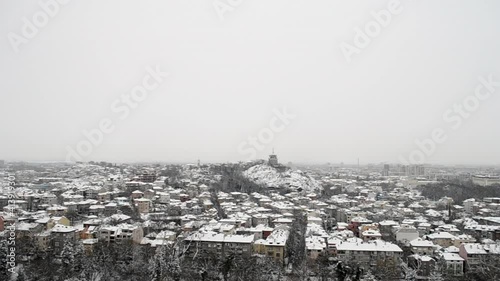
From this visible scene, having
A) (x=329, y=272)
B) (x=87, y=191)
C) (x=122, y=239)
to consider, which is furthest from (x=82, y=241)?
(x=87, y=191)

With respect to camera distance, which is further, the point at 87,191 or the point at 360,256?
the point at 87,191

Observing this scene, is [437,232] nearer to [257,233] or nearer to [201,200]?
[257,233]

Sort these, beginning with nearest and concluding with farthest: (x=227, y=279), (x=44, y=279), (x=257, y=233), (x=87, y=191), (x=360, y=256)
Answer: (x=44, y=279) → (x=227, y=279) → (x=360, y=256) → (x=257, y=233) → (x=87, y=191)

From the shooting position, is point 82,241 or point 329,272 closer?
point 329,272

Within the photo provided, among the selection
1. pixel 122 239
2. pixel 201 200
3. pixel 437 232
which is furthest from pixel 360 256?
pixel 201 200

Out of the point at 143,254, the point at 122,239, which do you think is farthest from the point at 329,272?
the point at 122,239

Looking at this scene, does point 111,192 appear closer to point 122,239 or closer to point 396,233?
point 122,239

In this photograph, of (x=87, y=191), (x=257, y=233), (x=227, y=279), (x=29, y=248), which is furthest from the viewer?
(x=87, y=191)

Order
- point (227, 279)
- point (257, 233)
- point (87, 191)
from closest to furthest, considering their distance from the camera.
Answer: point (227, 279) < point (257, 233) < point (87, 191)

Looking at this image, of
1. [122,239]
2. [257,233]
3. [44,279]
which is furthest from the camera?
[257,233]
